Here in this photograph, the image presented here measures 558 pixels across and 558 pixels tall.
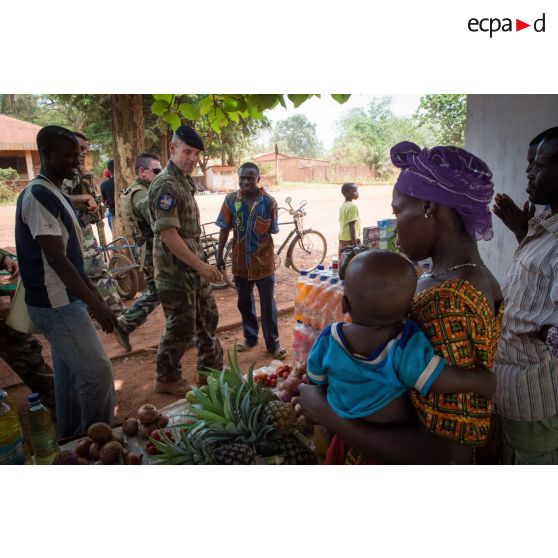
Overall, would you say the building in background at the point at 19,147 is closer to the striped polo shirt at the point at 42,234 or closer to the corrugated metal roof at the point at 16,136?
the corrugated metal roof at the point at 16,136

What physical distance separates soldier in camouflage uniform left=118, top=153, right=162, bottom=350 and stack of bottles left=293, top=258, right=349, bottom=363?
2.10 metres

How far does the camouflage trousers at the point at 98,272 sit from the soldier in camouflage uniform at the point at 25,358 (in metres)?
2.20

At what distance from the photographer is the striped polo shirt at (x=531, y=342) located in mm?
1785

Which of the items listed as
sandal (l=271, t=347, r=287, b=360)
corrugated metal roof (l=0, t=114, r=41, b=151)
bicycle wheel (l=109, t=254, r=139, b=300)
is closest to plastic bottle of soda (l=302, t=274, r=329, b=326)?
sandal (l=271, t=347, r=287, b=360)

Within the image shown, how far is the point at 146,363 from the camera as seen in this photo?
5.42 metres

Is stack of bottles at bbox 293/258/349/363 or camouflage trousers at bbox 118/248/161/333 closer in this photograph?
stack of bottles at bbox 293/258/349/363

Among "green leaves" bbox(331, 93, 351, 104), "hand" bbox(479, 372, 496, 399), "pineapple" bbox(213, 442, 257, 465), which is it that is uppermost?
"green leaves" bbox(331, 93, 351, 104)

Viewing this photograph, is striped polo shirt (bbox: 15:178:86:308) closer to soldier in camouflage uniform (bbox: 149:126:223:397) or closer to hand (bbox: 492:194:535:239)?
soldier in camouflage uniform (bbox: 149:126:223:397)

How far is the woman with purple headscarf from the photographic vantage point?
135 cm

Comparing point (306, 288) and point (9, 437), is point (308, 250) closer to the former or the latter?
point (306, 288)

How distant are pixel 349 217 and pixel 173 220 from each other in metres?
4.60

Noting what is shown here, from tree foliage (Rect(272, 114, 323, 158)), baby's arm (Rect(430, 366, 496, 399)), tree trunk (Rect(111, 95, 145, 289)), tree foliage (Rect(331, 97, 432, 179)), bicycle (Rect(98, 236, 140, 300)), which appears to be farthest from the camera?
tree foliage (Rect(272, 114, 323, 158))

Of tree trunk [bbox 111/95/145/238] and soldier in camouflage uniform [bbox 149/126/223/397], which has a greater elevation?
tree trunk [bbox 111/95/145/238]

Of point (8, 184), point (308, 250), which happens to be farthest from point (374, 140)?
point (308, 250)
